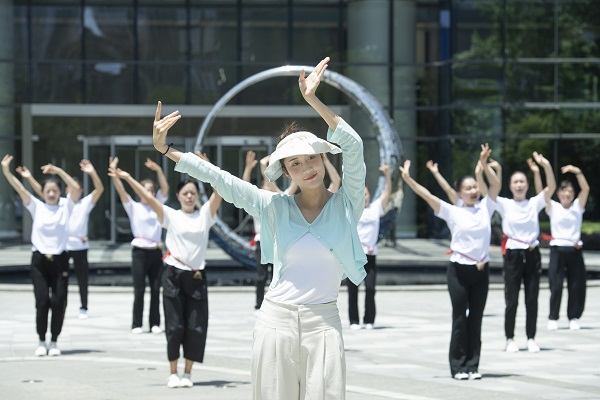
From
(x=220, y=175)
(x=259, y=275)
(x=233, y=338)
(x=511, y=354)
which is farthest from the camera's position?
(x=259, y=275)

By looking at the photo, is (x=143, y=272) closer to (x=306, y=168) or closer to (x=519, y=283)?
(x=519, y=283)

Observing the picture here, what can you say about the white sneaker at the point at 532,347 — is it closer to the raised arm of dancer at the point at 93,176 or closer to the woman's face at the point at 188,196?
the woman's face at the point at 188,196

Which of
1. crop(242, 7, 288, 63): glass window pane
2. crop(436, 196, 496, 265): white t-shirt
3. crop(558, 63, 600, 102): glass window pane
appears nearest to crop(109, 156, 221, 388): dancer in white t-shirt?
crop(436, 196, 496, 265): white t-shirt

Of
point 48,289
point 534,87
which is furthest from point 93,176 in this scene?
point 534,87

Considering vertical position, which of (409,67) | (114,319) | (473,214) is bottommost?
(114,319)

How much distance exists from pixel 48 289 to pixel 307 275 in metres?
6.88

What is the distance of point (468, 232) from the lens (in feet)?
35.2

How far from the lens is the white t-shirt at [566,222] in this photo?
1483 centimetres

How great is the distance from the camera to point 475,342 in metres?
10.6

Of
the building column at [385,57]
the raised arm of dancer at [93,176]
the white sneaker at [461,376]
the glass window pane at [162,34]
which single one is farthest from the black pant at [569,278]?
the glass window pane at [162,34]

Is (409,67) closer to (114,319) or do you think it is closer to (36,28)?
(36,28)

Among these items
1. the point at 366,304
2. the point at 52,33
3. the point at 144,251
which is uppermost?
the point at 52,33

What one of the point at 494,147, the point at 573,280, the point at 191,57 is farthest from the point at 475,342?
the point at 191,57

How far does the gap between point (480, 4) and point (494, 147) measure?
361 cm
